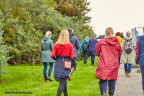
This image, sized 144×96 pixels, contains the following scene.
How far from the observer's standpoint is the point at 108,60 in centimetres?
675

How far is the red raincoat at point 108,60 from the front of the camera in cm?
671

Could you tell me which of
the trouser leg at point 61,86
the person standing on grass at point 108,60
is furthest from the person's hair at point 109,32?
the trouser leg at point 61,86

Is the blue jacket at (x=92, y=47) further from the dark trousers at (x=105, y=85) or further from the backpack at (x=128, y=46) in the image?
the dark trousers at (x=105, y=85)

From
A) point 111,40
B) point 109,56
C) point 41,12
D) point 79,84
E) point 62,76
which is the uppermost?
point 41,12

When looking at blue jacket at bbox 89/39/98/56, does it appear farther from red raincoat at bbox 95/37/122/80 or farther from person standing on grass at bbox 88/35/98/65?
red raincoat at bbox 95/37/122/80

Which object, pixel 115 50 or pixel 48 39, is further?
pixel 48 39

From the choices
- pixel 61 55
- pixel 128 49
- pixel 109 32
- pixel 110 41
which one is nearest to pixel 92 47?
pixel 128 49

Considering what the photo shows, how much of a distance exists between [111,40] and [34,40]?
11765 mm

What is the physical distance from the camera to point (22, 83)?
9914 millimetres

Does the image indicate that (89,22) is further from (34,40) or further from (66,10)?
(34,40)

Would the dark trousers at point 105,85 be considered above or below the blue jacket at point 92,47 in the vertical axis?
below

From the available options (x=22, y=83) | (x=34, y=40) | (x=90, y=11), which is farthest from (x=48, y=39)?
(x=90, y=11)

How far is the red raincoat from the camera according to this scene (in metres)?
6.71

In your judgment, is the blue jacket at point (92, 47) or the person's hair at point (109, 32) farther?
the blue jacket at point (92, 47)
